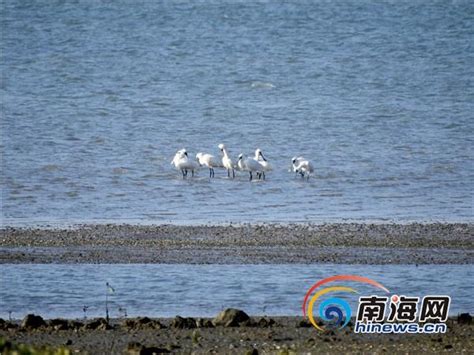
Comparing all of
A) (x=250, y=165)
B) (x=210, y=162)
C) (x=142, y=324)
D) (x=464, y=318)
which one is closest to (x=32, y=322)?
(x=142, y=324)

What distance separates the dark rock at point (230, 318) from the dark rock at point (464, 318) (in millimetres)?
1742

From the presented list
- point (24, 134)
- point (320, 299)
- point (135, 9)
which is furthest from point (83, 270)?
point (135, 9)

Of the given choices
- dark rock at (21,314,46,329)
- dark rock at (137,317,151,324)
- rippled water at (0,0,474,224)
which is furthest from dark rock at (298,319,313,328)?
rippled water at (0,0,474,224)

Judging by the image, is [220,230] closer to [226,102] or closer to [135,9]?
[226,102]

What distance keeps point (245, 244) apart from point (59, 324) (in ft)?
15.0

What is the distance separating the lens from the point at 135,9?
50.2 meters

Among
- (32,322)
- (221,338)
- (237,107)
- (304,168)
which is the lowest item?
(221,338)

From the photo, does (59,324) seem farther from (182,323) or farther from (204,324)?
(204,324)

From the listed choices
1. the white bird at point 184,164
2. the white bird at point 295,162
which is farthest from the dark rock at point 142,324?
the white bird at point 184,164

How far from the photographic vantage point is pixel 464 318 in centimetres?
982

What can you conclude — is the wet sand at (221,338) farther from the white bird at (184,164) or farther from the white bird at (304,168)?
the white bird at (184,164)

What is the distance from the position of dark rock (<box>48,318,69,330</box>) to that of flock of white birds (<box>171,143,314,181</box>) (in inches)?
461

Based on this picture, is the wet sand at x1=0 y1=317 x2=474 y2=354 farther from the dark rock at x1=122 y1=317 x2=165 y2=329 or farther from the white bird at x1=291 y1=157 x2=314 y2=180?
the white bird at x1=291 y1=157 x2=314 y2=180

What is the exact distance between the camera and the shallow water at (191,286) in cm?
1063
